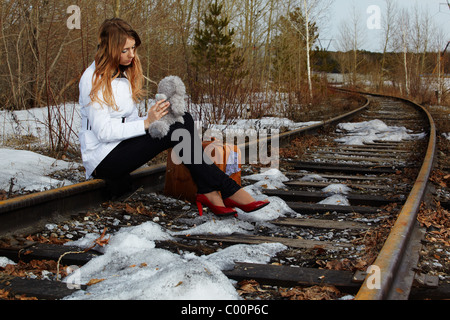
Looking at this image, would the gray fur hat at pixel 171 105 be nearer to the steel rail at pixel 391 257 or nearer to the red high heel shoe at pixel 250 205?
the red high heel shoe at pixel 250 205

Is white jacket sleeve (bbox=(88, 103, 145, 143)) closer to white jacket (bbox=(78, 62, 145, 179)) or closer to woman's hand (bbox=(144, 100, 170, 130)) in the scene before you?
white jacket (bbox=(78, 62, 145, 179))

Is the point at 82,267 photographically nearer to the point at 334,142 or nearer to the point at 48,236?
the point at 48,236

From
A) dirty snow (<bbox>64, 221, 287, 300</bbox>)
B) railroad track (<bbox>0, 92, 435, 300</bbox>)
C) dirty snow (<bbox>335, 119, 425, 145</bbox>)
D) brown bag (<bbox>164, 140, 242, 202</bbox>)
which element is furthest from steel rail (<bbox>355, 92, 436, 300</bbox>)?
dirty snow (<bbox>335, 119, 425, 145</bbox>)

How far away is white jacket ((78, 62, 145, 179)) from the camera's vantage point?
3443 mm

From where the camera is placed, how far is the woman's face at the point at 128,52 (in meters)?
3.52

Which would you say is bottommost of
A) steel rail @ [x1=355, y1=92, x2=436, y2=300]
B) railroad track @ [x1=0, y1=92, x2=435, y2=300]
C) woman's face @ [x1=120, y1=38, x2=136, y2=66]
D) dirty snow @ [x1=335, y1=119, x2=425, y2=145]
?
railroad track @ [x1=0, y1=92, x2=435, y2=300]

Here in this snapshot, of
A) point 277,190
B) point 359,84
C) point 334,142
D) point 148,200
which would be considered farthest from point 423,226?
point 359,84

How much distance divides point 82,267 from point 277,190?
238cm

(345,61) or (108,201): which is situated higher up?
(345,61)

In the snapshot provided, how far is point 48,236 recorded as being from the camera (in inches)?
117

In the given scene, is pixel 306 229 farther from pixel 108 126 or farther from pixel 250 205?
pixel 108 126

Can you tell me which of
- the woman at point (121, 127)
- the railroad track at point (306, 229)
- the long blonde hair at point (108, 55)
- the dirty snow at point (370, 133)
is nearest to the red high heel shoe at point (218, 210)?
the woman at point (121, 127)

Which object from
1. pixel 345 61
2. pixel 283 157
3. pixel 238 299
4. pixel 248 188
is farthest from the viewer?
pixel 345 61

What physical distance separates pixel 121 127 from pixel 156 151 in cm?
36
